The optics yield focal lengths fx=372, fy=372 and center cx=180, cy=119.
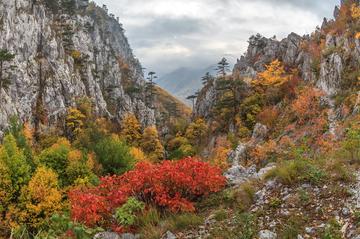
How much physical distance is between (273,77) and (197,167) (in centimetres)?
5549

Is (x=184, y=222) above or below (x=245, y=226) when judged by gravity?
below

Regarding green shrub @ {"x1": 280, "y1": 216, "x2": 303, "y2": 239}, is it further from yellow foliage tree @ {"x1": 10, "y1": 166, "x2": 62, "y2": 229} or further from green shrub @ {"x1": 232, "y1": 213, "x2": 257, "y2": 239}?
yellow foliage tree @ {"x1": 10, "y1": 166, "x2": 62, "y2": 229}

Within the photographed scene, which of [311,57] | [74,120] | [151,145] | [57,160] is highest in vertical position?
[311,57]

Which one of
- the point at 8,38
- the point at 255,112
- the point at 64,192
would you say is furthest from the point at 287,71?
the point at 8,38

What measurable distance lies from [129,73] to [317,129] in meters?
125

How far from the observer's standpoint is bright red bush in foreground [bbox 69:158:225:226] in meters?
11.0

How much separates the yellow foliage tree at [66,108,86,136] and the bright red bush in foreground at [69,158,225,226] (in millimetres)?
68734

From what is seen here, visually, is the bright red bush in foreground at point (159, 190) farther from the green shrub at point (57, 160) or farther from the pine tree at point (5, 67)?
the pine tree at point (5, 67)

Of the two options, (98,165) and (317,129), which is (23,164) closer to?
(98,165)

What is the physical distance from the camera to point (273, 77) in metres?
64.6

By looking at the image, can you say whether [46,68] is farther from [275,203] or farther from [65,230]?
[275,203]

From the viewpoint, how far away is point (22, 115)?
72312 millimetres

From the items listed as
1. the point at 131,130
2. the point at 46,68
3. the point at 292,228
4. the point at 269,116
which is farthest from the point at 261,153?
the point at 46,68

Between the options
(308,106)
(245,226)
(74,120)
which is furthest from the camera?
(74,120)
